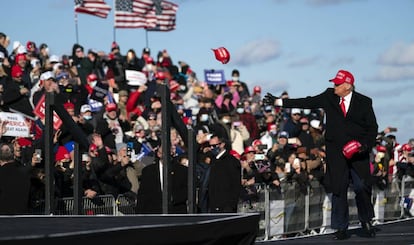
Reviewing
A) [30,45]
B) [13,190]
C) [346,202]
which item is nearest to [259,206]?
[346,202]

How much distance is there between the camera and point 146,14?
41.6 metres

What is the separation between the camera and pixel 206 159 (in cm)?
1970

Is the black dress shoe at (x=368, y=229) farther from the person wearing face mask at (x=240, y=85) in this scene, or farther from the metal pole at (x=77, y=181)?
the person wearing face mask at (x=240, y=85)

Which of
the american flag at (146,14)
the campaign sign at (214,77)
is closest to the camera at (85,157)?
the campaign sign at (214,77)

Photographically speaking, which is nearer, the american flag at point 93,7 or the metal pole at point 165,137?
the metal pole at point 165,137

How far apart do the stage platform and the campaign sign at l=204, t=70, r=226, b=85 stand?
2110 cm

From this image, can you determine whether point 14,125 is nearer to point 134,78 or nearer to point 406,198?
point 406,198

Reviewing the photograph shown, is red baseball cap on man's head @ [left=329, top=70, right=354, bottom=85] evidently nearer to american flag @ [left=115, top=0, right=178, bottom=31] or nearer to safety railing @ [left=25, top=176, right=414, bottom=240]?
safety railing @ [left=25, top=176, right=414, bottom=240]

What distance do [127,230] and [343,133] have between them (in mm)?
7035

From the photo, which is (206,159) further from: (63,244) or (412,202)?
(63,244)

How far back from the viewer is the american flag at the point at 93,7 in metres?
38.1

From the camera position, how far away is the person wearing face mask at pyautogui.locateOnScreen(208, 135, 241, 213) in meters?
18.2

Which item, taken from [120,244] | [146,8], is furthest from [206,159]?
[146,8]

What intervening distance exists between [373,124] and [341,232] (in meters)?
1.37
